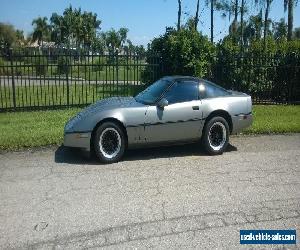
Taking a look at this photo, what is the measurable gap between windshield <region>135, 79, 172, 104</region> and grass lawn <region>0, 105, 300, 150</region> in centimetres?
198

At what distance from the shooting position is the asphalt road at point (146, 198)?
4.07m

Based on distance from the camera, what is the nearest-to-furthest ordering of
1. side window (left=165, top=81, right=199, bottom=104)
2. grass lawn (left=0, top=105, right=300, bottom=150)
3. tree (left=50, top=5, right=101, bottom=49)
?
side window (left=165, top=81, right=199, bottom=104) → grass lawn (left=0, top=105, right=300, bottom=150) → tree (left=50, top=5, right=101, bottom=49)

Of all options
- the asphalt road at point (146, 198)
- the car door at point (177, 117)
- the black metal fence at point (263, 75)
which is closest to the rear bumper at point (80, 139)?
the asphalt road at point (146, 198)

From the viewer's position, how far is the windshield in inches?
281

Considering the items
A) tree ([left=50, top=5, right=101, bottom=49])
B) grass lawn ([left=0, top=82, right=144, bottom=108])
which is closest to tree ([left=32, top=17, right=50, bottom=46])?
tree ([left=50, top=5, right=101, bottom=49])

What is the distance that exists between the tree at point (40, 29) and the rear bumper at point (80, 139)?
87.4m

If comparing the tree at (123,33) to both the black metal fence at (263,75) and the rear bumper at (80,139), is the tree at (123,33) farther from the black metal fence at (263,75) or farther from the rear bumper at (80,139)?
the rear bumper at (80,139)

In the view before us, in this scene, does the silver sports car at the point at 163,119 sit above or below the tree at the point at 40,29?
below

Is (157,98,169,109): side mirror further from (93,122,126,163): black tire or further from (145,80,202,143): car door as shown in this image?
(93,122,126,163): black tire

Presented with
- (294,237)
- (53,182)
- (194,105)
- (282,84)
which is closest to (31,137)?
(53,182)

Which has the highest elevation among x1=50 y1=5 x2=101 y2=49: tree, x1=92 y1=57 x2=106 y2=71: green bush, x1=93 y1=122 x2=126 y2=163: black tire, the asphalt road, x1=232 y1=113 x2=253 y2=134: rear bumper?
x1=50 y1=5 x2=101 y2=49: tree

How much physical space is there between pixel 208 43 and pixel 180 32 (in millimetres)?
1020

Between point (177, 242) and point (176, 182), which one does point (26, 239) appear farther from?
point (176, 182)

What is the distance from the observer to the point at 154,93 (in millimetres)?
7324
